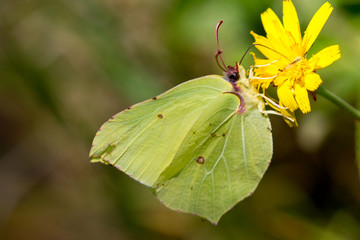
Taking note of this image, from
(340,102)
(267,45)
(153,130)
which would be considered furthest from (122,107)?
(340,102)

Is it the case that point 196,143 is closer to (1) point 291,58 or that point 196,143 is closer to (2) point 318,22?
(1) point 291,58

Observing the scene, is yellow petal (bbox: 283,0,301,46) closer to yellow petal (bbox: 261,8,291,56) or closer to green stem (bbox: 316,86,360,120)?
yellow petal (bbox: 261,8,291,56)

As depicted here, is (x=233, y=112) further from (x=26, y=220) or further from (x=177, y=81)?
(x=26, y=220)

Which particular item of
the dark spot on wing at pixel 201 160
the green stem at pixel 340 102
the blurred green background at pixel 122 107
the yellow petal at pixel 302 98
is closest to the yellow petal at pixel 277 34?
the yellow petal at pixel 302 98

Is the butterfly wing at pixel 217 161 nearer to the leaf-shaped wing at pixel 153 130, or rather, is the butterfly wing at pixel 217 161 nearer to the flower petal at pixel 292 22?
the leaf-shaped wing at pixel 153 130

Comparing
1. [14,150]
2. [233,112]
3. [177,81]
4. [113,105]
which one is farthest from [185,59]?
[14,150]

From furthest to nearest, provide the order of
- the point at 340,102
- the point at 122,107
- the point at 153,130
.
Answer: the point at 122,107 → the point at 153,130 → the point at 340,102

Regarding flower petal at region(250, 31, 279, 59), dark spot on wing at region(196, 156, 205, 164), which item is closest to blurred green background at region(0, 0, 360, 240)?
flower petal at region(250, 31, 279, 59)
